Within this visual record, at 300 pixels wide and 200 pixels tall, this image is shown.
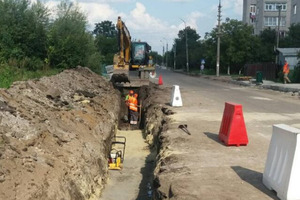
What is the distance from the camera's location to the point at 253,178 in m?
5.96

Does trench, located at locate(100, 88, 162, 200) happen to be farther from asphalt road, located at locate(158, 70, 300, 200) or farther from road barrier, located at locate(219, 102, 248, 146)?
road barrier, located at locate(219, 102, 248, 146)

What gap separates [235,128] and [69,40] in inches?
672

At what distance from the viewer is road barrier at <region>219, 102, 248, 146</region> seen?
8062mm

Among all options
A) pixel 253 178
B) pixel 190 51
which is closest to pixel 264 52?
pixel 190 51

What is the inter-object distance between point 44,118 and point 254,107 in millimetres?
9655

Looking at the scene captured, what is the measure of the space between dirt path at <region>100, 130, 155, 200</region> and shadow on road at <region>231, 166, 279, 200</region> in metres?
2.68

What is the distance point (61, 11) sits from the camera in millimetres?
26266

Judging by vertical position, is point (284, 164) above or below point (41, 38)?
below

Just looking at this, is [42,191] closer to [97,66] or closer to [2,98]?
[2,98]

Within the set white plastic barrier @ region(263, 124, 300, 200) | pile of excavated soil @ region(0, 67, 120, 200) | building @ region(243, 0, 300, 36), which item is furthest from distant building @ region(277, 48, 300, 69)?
building @ region(243, 0, 300, 36)

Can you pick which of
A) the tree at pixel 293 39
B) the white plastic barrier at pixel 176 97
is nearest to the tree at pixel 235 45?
the tree at pixel 293 39

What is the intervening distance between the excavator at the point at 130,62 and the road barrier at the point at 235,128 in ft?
48.4

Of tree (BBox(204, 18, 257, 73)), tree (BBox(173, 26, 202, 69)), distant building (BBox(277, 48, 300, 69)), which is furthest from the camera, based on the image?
tree (BBox(173, 26, 202, 69))

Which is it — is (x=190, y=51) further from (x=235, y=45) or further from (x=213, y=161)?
(x=213, y=161)
